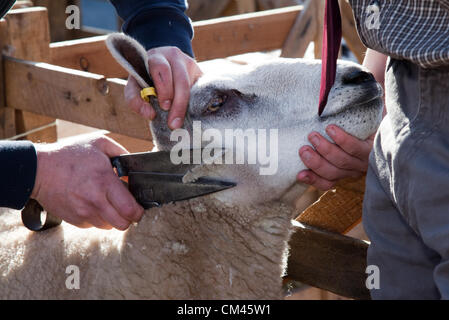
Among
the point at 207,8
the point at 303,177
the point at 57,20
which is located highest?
the point at 303,177

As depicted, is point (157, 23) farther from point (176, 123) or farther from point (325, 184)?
point (325, 184)

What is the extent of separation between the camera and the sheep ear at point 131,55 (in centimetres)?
160

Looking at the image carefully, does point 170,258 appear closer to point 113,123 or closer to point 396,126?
point 396,126

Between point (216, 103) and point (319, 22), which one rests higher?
point (216, 103)

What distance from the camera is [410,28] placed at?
4.15 feet

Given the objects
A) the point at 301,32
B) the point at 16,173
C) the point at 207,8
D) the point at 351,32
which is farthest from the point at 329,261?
the point at 207,8

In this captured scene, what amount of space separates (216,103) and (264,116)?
136 millimetres

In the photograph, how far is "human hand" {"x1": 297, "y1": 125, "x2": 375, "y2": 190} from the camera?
1598mm

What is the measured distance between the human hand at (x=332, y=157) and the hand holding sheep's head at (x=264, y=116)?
Result: 3 cm

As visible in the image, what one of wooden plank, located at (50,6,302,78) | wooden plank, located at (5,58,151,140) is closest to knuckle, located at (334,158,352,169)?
wooden plank, located at (5,58,151,140)

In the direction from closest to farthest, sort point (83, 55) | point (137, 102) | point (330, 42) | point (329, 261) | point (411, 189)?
point (411, 189)
point (330, 42)
point (137, 102)
point (329, 261)
point (83, 55)

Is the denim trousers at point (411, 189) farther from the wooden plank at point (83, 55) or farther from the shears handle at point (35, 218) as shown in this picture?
the wooden plank at point (83, 55)
